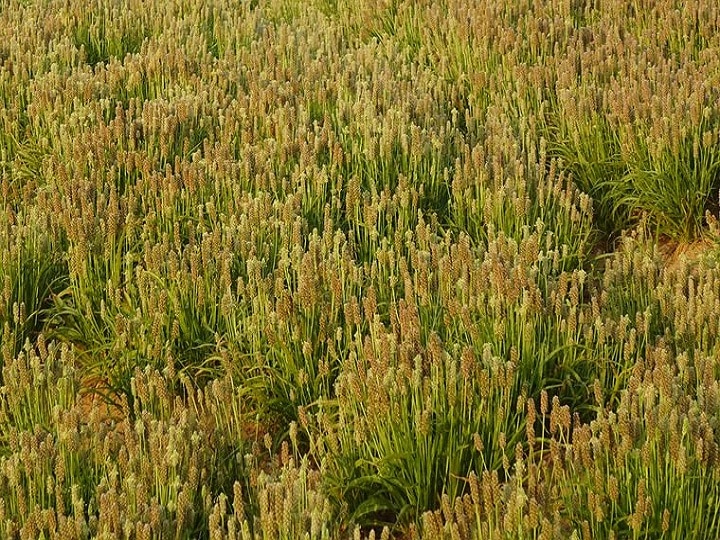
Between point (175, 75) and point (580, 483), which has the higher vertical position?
point (175, 75)

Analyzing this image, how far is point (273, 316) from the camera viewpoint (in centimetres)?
391

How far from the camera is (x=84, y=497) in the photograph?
10.7 ft

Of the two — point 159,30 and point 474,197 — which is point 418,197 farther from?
point 159,30

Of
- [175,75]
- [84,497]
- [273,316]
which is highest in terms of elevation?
[175,75]

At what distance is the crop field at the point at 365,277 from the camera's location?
3.10 m

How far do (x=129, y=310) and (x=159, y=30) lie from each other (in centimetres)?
350

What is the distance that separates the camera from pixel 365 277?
429 centimetres

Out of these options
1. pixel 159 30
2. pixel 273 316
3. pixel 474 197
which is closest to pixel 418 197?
pixel 474 197

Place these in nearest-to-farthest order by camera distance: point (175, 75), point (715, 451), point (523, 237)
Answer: point (715, 451) < point (523, 237) < point (175, 75)

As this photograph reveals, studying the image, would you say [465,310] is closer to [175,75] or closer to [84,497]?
[84,497]

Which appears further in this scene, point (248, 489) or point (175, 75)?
point (175, 75)

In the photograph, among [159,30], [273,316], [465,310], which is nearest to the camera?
[465,310]

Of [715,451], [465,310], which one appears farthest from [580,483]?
[465,310]

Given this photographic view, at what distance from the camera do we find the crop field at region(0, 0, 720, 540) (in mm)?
3104
